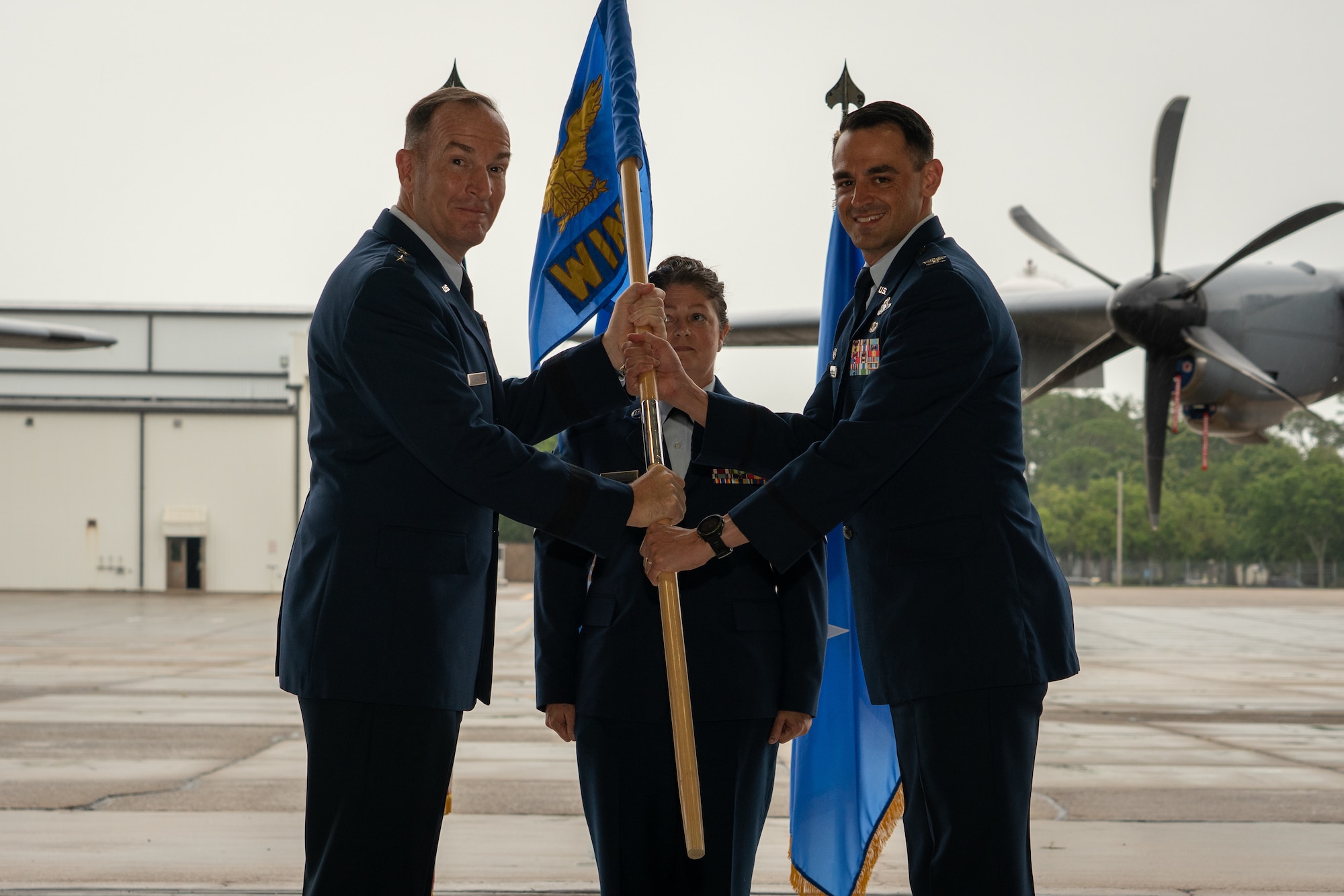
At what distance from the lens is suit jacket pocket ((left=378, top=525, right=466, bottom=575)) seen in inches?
90.4

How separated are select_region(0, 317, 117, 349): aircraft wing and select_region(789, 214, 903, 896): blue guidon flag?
15.5 meters

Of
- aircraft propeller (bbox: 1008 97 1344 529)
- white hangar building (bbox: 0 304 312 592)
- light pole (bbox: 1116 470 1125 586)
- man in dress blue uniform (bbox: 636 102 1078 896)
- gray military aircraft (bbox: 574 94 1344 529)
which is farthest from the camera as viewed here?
light pole (bbox: 1116 470 1125 586)

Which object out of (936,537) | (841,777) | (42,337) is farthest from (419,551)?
(42,337)

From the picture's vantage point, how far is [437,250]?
261 cm

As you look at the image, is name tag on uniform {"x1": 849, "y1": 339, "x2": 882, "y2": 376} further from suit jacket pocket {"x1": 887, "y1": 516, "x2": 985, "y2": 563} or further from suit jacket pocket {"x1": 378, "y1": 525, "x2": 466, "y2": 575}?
suit jacket pocket {"x1": 378, "y1": 525, "x2": 466, "y2": 575}

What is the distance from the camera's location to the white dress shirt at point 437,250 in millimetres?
2590

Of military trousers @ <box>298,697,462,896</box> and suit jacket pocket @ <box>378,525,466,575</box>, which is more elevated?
suit jacket pocket @ <box>378,525,466,575</box>

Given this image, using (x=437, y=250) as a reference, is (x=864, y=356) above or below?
below

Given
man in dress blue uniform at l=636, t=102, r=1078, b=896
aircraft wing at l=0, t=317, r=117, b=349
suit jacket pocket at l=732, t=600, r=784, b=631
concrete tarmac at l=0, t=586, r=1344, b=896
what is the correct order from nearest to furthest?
man in dress blue uniform at l=636, t=102, r=1078, b=896, suit jacket pocket at l=732, t=600, r=784, b=631, concrete tarmac at l=0, t=586, r=1344, b=896, aircraft wing at l=0, t=317, r=117, b=349

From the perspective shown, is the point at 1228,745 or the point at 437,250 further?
the point at 1228,745

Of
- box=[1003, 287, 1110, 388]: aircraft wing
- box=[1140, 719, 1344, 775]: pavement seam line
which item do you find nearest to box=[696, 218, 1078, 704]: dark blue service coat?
box=[1140, 719, 1344, 775]: pavement seam line

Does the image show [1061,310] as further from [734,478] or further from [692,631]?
[692,631]

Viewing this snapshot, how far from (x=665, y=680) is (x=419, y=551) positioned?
2.51ft

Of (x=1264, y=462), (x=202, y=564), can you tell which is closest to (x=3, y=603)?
(x=202, y=564)
